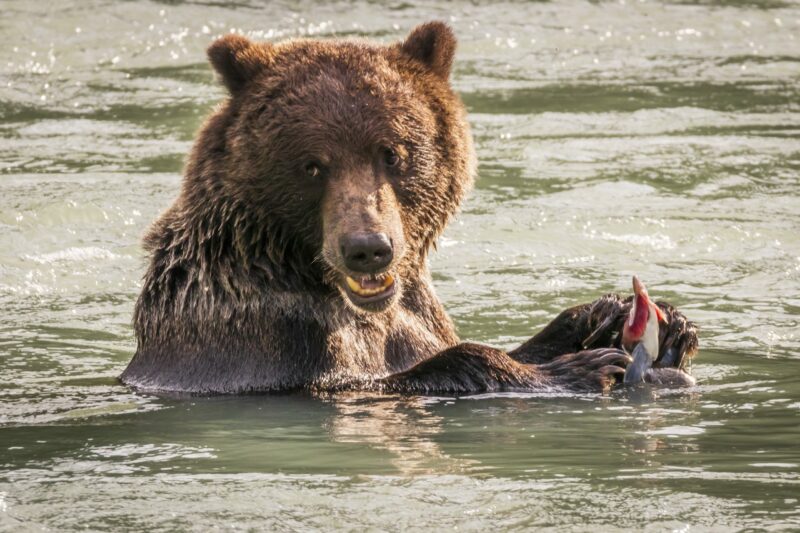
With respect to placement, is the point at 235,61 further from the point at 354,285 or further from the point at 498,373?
the point at 498,373

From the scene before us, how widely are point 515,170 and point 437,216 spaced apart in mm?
5460

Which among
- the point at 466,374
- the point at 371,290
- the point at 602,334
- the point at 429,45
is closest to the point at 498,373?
the point at 466,374

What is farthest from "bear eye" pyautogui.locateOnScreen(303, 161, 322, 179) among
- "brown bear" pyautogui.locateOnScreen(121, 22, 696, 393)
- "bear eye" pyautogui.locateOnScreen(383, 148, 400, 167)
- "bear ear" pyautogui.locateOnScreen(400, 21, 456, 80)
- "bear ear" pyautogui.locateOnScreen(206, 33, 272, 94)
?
"bear ear" pyautogui.locateOnScreen(400, 21, 456, 80)

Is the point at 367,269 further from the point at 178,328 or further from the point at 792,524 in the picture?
the point at 792,524

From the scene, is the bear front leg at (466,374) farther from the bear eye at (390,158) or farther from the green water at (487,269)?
the bear eye at (390,158)

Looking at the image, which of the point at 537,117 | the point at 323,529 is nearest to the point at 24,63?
the point at 537,117

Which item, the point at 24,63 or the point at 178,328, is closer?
the point at 178,328

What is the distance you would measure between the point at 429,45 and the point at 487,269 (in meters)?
3.27

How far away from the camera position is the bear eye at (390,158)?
7.30m

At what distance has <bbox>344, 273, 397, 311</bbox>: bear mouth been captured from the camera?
7.25 metres

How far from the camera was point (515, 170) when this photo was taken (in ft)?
42.9

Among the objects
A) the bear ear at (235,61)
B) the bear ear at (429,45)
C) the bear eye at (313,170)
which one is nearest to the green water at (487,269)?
the bear eye at (313,170)

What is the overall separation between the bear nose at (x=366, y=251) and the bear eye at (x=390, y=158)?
0.48 m

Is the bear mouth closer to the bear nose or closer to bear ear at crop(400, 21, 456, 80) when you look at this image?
the bear nose
